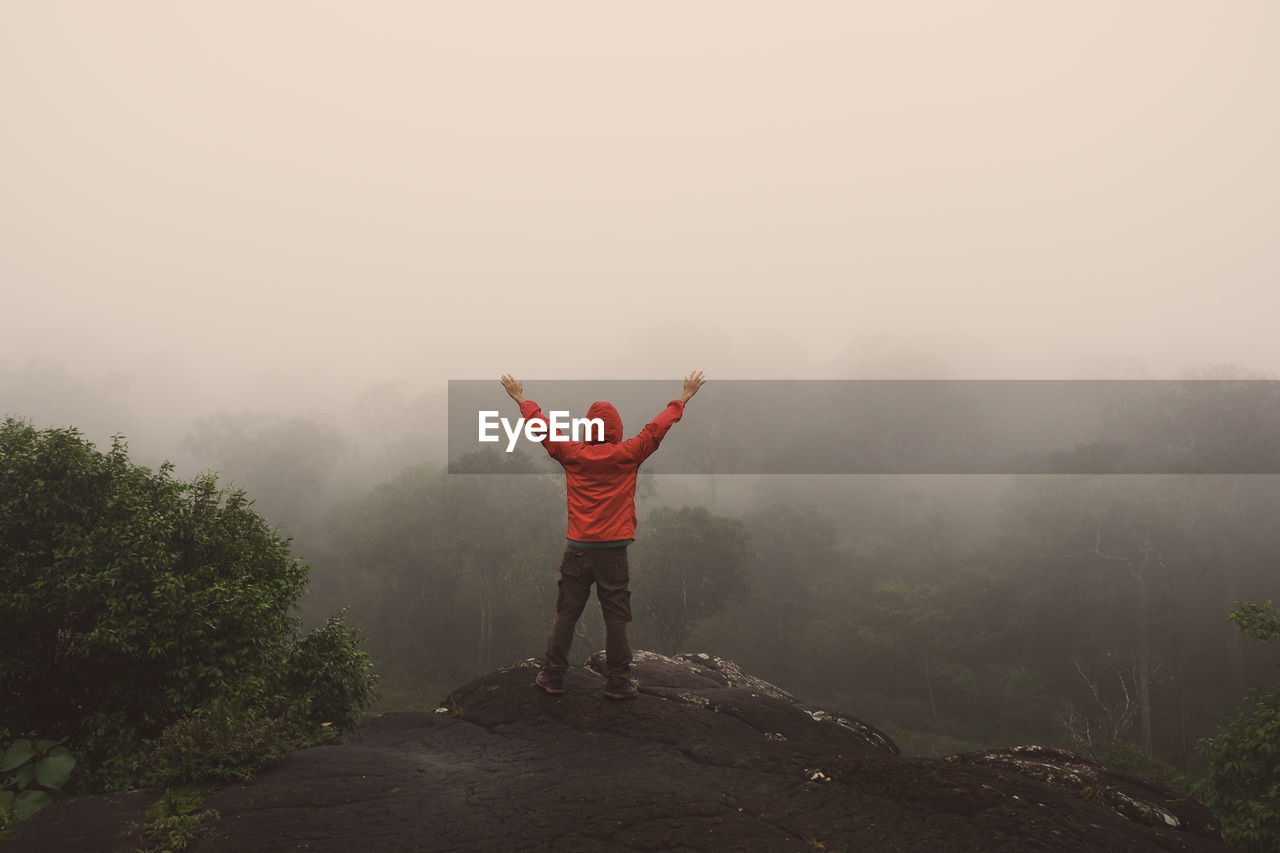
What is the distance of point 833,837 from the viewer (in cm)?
616

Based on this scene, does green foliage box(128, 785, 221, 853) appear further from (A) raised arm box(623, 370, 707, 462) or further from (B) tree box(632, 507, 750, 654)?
(B) tree box(632, 507, 750, 654)

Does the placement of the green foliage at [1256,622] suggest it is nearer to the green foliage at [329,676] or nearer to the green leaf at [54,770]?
the green foliage at [329,676]

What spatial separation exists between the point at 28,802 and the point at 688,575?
4224 cm

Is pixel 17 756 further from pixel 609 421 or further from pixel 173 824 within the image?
pixel 609 421

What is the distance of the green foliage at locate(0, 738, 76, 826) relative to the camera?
32.7ft

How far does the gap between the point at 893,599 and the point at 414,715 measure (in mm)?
53894

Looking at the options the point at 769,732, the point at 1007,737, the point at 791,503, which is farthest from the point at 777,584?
the point at 769,732

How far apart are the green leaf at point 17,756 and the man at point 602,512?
344 inches

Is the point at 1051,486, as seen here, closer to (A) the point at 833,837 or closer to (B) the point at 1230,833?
(B) the point at 1230,833

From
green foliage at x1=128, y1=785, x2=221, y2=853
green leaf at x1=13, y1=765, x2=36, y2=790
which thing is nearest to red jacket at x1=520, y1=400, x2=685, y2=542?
green foliage at x1=128, y1=785, x2=221, y2=853

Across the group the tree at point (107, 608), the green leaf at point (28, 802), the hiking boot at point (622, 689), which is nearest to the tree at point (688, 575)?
the tree at point (107, 608)

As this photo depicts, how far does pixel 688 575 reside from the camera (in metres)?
49.8

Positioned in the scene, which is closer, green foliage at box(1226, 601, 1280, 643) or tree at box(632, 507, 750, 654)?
green foliage at box(1226, 601, 1280, 643)

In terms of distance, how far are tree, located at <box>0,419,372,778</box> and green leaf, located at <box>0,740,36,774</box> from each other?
9.03ft
